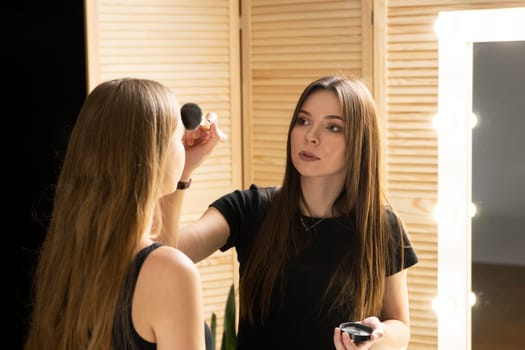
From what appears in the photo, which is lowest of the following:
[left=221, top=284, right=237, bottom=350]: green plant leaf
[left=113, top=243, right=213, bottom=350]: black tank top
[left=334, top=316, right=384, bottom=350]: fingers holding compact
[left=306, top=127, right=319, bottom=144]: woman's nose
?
[left=221, top=284, right=237, bottom=350]: green plant leaf

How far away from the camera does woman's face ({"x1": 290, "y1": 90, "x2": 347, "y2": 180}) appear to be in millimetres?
1846

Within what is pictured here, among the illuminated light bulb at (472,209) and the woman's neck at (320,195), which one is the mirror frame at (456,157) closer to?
the illuminated light bulb at (472,209)

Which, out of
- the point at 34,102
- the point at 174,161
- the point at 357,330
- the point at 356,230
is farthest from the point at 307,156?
the point at 34,102

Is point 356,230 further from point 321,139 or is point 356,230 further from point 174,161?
point 174,161

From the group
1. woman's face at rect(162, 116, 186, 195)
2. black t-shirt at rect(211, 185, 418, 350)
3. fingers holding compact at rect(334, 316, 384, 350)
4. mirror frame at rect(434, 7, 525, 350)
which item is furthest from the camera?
mirror frame at rect(434, 7, 525, 350)

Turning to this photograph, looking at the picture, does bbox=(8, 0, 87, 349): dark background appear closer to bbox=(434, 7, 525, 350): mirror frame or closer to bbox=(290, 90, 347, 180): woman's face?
bbox=(290, 90, 347, 180): woman's face

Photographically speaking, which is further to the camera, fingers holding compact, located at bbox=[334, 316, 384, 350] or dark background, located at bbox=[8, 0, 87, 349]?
dark background, located at bbox=[8, 0, 87, 349]

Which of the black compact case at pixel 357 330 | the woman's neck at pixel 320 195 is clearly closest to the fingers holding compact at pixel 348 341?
the black compact case at pixel 357 330

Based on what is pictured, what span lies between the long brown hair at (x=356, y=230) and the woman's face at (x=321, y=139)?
0.06 ft

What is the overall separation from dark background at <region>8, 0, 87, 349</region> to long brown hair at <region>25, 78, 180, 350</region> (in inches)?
46.7

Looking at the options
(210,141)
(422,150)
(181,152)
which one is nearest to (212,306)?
(422,150)

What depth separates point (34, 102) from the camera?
247cm

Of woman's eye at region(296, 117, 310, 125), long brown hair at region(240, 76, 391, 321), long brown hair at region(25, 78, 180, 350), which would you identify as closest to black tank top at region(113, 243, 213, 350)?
long brown hair at region(25, 78, 180, 350)

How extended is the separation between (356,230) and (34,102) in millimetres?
1123
